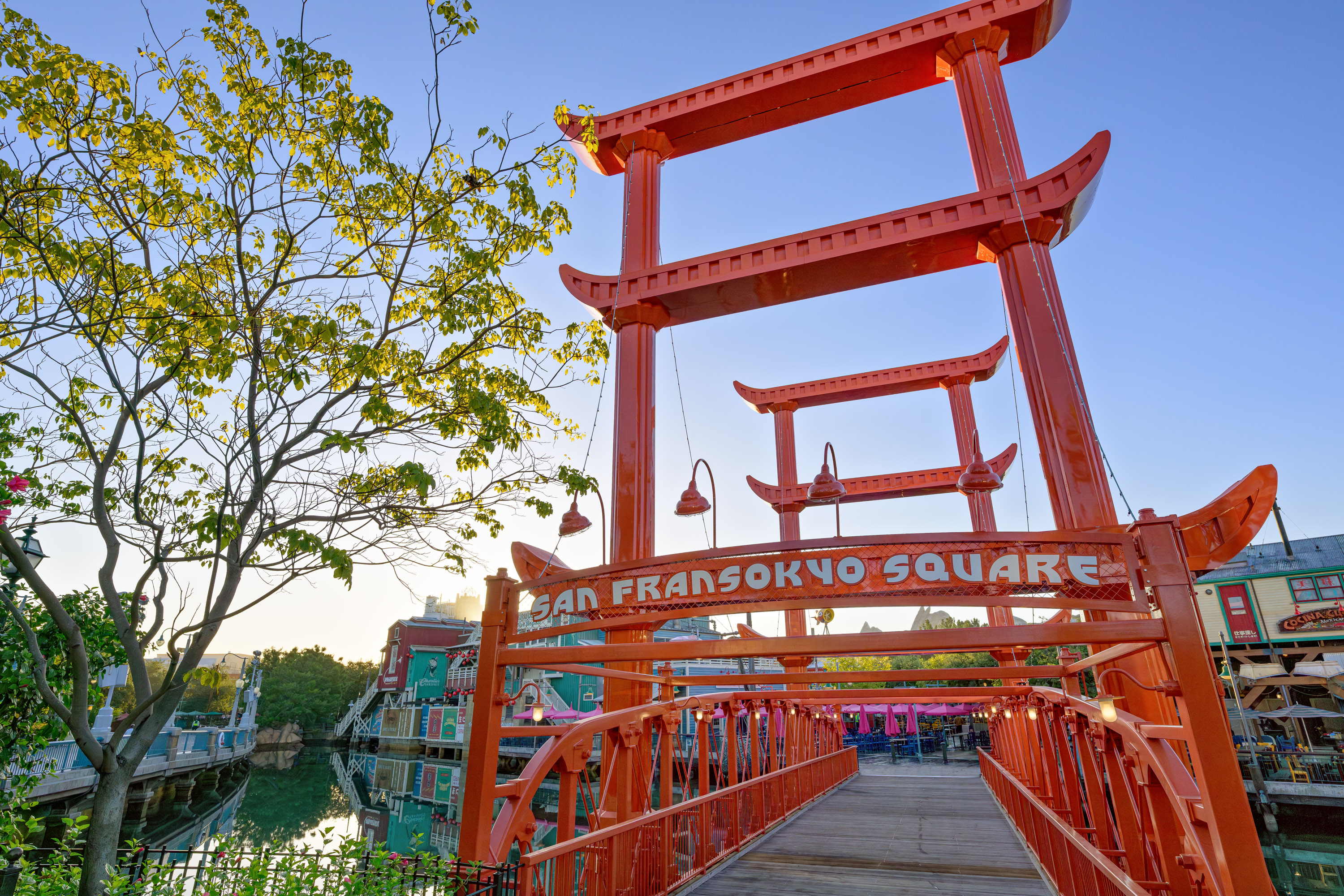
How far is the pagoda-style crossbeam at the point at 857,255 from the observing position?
370 inches

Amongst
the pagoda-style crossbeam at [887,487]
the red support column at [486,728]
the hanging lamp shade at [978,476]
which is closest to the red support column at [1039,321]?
the hanging lamp shade at [978,476]

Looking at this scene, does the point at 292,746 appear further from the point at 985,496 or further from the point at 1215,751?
the point at 1215,751

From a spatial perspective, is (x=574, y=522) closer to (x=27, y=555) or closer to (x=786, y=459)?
(x=27, y=555)

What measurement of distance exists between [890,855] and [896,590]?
347 inches

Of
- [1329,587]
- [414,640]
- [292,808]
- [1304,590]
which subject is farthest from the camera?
[414,640]

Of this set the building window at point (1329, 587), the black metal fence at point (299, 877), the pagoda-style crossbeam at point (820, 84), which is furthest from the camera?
the building window at point (1329, 587)

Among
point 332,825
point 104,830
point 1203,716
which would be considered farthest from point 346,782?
point 1203,716

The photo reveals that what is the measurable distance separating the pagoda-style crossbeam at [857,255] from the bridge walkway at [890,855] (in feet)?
29.8

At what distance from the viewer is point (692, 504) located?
888 cm

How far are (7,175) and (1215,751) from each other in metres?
10.9

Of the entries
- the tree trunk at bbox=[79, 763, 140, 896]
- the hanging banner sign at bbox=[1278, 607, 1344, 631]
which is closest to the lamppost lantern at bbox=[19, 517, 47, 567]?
the tree trunk at bbox=[79, 763, 140, 896]

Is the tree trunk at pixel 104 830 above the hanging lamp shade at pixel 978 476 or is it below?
below

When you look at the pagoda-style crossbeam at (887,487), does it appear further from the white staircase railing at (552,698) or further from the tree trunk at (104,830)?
the white staircase railing at (552,698)

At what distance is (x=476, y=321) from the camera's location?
29.2 ft
